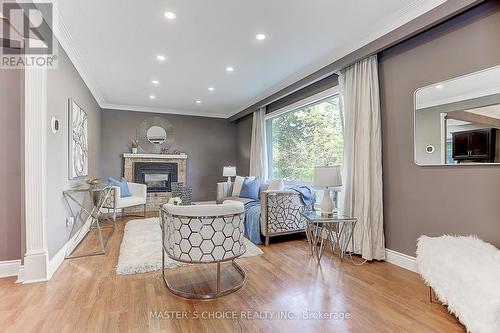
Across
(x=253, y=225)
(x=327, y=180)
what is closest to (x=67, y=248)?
(x=253, y=225)

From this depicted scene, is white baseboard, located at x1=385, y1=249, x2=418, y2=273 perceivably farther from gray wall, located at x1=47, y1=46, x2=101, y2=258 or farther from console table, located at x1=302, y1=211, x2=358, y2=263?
gray wall, located at x1=47, y1=46, x2=101, y2=258

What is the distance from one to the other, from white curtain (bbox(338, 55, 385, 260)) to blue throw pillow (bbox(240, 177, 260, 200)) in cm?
186

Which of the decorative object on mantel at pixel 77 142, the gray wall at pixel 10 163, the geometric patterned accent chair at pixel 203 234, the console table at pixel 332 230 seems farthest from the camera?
the decorative object on mantel at pixel 77 142

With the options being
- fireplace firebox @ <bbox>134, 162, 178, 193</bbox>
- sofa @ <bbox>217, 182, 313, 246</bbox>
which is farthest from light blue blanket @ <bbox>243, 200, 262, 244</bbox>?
fireplace firebox @ <bbox>134, 162, 178, 193</bbox>

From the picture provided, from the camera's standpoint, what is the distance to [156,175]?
6.61 meters

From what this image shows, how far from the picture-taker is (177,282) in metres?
2.46

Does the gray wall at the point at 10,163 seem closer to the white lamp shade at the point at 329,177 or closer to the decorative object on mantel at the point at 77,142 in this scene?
the decorative object on mantel at the point at 77,142

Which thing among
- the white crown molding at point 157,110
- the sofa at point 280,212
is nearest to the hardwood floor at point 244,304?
the sofa at point 280,212

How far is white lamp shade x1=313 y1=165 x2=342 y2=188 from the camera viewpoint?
120 inches

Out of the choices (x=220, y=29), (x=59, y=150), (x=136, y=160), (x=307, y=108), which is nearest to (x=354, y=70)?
(x=307, y=108)

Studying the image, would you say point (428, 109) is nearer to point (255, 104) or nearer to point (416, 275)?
point (416, 275)

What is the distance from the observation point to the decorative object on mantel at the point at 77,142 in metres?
3.42

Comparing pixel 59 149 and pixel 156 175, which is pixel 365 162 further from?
pixel 156 175

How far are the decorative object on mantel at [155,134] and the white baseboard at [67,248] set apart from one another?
2.73 meters
